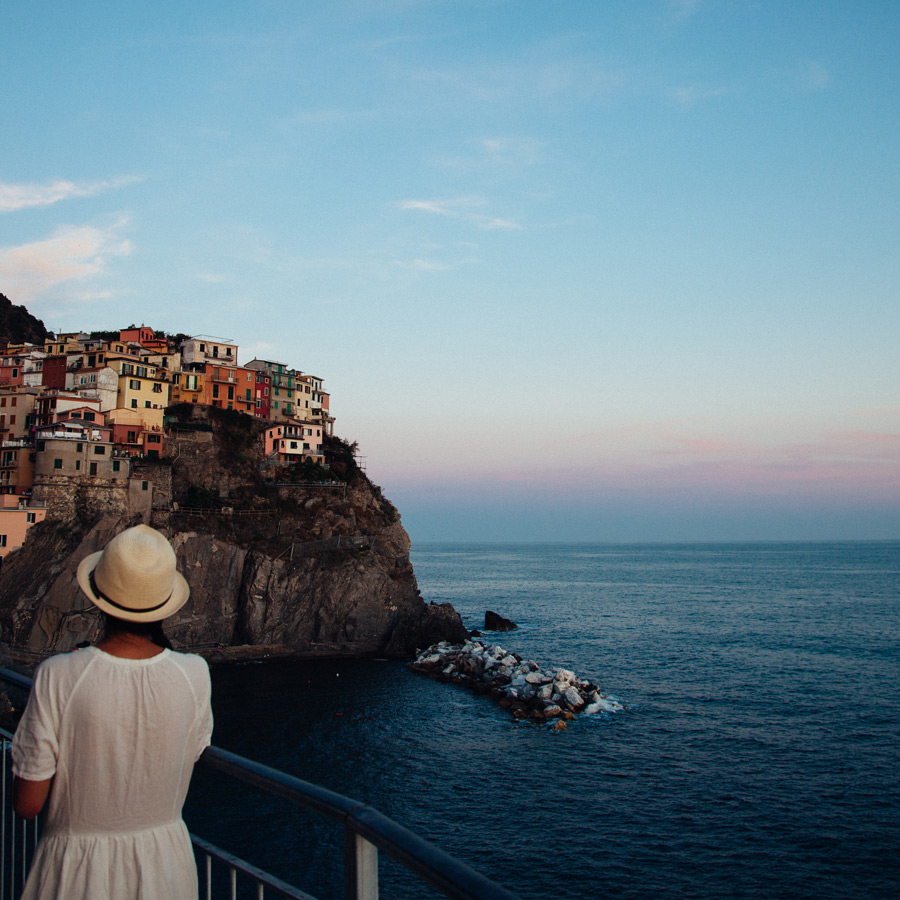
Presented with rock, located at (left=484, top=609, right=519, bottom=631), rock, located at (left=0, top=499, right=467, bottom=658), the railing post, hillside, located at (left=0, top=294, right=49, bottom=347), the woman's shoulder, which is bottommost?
rock, located at (left=484, top=609, right=519, bottom=631)

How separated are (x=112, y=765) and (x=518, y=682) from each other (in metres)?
45.3

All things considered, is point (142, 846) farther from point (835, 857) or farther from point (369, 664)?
point (369, 664)

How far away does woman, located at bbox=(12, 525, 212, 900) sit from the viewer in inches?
117

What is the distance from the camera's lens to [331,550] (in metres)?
62.8

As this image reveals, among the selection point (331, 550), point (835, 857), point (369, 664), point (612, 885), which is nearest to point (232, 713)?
point (369, 664)

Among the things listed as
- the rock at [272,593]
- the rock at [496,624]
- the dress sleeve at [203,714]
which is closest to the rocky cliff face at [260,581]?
the rock at [272,593]

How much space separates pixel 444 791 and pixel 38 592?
34.8m

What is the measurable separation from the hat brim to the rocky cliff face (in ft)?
176

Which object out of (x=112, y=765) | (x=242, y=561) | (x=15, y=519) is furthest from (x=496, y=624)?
(x=112, y=765)

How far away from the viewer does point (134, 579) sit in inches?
131

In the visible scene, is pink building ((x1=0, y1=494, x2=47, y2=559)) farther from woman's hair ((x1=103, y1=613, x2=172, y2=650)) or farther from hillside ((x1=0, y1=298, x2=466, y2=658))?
woman's hair ((x1=103, y1=613, x2=172, y2=650))

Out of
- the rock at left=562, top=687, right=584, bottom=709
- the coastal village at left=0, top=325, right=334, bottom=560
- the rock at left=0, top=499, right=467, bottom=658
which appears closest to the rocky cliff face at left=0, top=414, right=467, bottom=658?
the rock at left=0, top=499, right=467, bottom=658

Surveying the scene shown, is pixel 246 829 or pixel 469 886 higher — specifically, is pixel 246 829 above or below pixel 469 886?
below

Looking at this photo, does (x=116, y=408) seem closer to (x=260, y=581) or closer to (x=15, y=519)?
(x=15, y=519)
